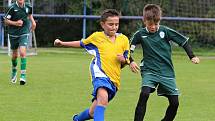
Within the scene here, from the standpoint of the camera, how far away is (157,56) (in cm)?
796

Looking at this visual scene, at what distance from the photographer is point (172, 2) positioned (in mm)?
27547

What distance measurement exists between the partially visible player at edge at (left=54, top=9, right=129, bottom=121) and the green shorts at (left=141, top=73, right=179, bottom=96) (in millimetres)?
443

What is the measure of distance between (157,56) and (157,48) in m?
0.11

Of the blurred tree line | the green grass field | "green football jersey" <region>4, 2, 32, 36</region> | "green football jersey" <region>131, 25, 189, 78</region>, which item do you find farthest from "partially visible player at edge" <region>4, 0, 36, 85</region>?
the blurred tree line

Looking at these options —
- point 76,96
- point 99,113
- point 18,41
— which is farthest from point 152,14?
point 18,41

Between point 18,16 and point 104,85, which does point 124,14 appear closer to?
point 18,16

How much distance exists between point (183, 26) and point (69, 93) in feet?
53.0

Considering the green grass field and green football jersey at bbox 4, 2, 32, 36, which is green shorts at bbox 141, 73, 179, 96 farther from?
green football jersey at bbox 4, 2, 32, 36

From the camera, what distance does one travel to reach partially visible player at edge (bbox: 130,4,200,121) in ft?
25.9

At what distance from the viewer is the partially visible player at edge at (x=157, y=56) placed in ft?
25.9

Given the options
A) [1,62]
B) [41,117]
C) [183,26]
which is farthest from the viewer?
[183,26]

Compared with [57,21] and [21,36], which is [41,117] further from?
[57,21]

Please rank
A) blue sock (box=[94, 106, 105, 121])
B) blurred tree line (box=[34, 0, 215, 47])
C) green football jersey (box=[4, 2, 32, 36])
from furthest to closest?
1. blurred tree line (box=[34, 0, 215, 47])
2. green football jersey (box=[4, 2, 32, 36])
3. blue sock (box=[94, 106, 105, 121])

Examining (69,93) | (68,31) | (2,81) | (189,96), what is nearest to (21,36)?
(2,81)
